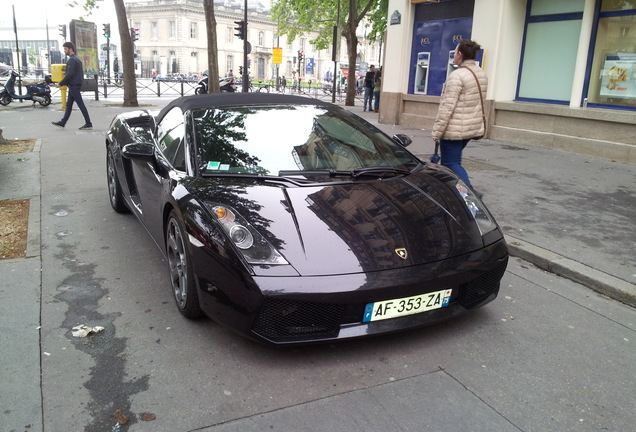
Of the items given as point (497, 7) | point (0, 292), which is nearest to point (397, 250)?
point (0, 292)

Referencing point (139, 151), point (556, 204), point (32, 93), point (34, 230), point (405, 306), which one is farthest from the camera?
point (32, 93)

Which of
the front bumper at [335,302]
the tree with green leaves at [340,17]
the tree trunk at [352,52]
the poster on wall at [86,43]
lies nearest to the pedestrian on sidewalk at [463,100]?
the front bumper at [335,302]

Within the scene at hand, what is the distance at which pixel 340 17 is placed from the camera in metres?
31.7

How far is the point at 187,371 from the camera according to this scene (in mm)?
2955

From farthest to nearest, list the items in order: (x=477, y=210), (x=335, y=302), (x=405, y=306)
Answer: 1. (x=477, y=210)
2. (x=405, y=306)
3. (x=335, y=302)

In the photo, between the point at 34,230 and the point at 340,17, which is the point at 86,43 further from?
the point at 34,230

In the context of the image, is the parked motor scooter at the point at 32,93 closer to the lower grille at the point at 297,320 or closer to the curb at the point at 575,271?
the curb at the point at 575,271

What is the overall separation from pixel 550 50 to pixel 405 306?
10.5 metres

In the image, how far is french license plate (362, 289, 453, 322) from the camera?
293cm

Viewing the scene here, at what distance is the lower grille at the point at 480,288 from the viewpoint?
3.27m

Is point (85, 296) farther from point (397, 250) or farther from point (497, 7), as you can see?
point (497, 7)

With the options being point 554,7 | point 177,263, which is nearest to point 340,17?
point 554,7

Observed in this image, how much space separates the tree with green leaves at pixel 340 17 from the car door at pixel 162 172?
2062 centimetres

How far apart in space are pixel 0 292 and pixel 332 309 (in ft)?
8.60
